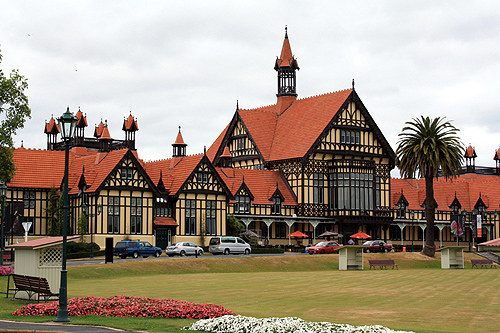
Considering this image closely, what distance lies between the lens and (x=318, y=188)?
8125 cm

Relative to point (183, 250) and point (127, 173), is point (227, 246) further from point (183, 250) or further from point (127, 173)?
point (127, 173)

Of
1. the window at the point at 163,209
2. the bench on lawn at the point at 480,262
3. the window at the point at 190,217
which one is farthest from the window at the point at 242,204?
the bench on lawn at the point at 480,262

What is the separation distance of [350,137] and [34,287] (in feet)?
196

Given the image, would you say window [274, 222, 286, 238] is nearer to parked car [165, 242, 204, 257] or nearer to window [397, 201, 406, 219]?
window [397, 201, 406, 219]

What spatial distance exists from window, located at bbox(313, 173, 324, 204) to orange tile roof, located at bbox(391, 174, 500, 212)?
43.5ft

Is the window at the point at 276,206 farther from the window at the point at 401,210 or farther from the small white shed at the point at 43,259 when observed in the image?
the small white shed at the point at 43,259

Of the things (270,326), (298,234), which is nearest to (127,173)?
(298,234)

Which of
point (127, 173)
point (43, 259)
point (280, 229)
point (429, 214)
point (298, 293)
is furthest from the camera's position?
point (280, 229)

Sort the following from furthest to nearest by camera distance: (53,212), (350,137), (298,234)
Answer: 1. (350,137)
2. (298,234)
3. (53,212)

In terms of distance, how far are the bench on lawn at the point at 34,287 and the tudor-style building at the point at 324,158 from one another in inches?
1827

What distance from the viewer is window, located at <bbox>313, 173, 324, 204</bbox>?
8081 cm

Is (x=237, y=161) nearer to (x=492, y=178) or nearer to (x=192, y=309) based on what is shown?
(x=492, y=178)

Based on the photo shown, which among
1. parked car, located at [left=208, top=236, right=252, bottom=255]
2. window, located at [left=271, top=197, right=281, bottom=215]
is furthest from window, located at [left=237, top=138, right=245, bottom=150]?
parked car, located at [left=208, top=236, right=252, bottom=255]

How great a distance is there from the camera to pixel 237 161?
89.2m
